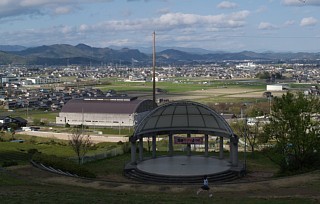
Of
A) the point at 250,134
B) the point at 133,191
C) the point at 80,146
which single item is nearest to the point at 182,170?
the point at 133,191

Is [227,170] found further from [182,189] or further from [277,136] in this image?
[182,189]

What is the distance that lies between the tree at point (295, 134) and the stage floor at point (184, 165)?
3632 mm

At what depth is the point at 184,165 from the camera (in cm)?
2644

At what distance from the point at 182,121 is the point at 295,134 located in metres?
9.18

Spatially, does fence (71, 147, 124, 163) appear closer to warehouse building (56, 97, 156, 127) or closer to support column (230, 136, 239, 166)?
support column (230, 136, 239, 166)

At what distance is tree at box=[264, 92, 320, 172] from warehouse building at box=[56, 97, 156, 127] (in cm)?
3945

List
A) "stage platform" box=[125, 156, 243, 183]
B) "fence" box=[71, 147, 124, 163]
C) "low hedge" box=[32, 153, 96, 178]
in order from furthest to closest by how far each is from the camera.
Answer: "fence" box=[71, 147, 124, 163], "low hedge" box=[32, 153, 96, 178], "stage platform" box=[125, 156, 243, 183]

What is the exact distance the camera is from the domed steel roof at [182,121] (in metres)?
28.3

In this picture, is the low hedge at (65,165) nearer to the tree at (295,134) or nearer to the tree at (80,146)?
the tree at (80,146)

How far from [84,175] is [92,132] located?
32.0 metres

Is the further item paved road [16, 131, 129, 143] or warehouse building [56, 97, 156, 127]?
warehouse building [56, 97, 156, 127]

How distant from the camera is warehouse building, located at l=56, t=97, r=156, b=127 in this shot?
6269 centimetres

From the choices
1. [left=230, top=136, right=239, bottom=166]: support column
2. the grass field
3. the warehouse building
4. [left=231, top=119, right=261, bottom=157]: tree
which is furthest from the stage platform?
the warehouse building

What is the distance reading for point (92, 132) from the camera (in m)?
55.2
